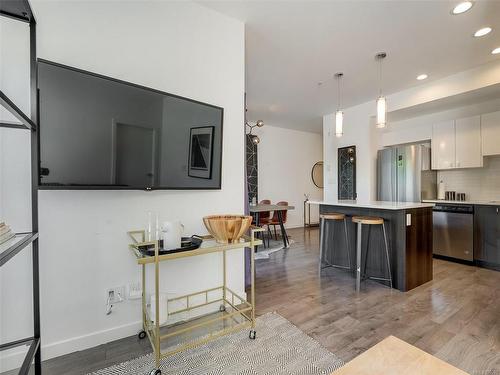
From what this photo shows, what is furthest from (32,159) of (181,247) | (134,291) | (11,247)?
(134,291)

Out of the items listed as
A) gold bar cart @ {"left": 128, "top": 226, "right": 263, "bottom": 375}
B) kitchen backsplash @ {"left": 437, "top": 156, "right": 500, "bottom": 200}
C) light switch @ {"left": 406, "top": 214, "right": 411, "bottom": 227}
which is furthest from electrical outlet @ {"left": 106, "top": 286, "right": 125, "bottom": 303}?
kitchen backsplash @ {"left": 437, "top": 156, "right": 500, "bottom": 200}

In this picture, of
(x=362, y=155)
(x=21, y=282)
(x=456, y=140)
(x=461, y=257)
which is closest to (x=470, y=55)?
(x=456, y=140)

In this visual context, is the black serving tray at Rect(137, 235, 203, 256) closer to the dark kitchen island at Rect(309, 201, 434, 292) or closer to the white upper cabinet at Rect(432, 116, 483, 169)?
the dark kitchen island at Rect(309, 201, 434, 292)

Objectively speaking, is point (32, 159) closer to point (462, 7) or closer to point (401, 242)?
point (401, 242)

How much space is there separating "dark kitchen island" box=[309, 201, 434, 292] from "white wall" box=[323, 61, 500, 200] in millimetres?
1688

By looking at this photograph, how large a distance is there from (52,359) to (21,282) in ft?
1.77

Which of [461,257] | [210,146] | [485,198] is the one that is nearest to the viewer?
[210,146]

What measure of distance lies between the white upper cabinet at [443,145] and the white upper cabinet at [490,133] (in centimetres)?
37

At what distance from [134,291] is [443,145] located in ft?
15.8

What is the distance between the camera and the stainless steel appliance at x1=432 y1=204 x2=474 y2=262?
3412 mm

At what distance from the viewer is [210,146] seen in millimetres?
2051

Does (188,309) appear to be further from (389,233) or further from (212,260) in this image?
(389,233)

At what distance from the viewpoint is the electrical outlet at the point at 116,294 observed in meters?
1.68

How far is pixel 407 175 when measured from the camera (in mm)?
4066
